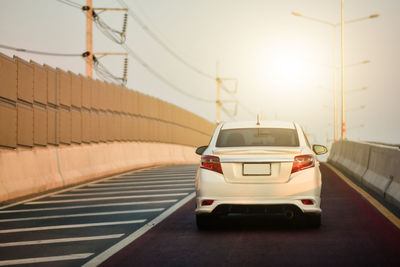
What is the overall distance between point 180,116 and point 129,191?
29.5 m

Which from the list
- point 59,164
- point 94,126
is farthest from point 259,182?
point 94,126

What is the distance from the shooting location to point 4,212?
506 inches

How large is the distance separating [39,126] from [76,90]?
4.15m

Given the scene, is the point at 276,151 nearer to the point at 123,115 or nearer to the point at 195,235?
the point at 195,235

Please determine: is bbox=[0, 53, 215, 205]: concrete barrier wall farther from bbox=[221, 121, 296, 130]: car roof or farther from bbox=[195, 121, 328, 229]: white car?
bbox=[195, 121, 328, 229]: white car

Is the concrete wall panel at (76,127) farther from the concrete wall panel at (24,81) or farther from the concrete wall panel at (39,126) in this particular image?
the concrete wall panel at (24,81)

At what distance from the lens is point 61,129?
784 inches

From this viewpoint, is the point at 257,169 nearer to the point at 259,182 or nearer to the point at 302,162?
the point at 259,182

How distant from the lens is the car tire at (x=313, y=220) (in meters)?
9.72

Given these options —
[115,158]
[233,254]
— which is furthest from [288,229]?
[115,158]

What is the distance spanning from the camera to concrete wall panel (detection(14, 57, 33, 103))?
16578 mm

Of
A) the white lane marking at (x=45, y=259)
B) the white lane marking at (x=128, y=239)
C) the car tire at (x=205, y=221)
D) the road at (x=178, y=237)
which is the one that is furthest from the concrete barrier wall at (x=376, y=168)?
the white lane marking at (x=45, y=259)

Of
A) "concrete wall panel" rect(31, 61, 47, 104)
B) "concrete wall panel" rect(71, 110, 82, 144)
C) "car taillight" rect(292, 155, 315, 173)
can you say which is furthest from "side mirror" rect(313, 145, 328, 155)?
"concrete wall panel" rect(71, 110, 82, 144)

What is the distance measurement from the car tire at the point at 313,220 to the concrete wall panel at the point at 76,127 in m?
12.3
